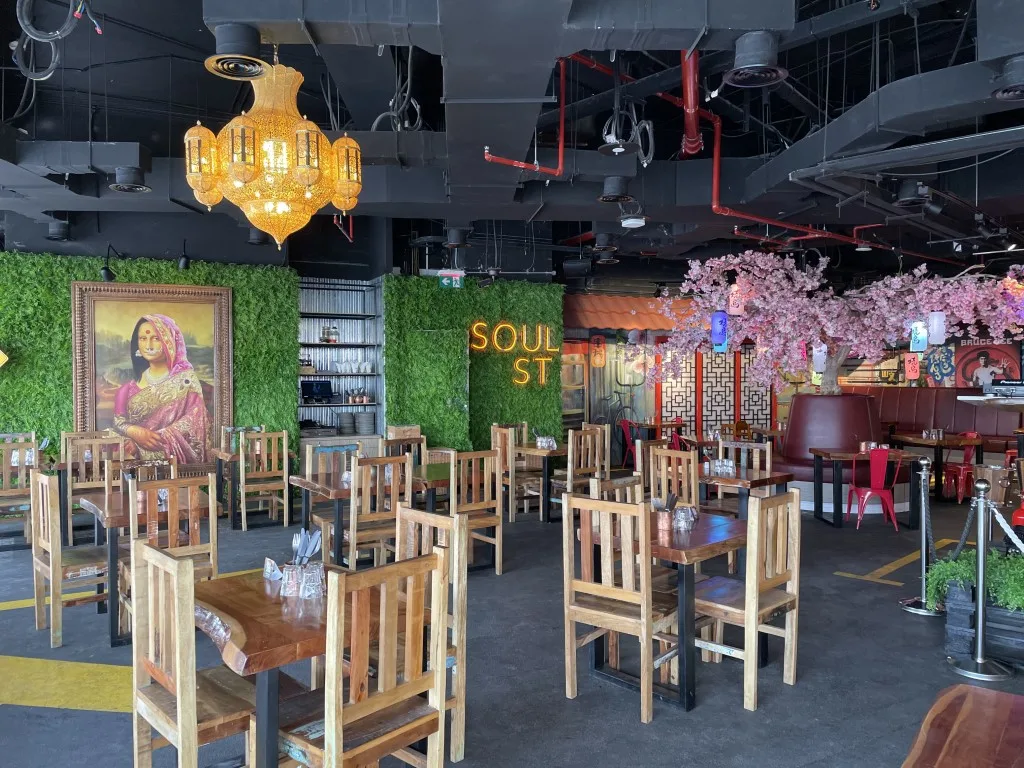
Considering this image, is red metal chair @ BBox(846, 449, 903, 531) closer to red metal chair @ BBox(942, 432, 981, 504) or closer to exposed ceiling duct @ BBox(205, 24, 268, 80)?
red metal chair @ BBox(942, 432, 981, 504)

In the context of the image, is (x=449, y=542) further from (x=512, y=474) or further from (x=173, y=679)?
(x=512, y=474)

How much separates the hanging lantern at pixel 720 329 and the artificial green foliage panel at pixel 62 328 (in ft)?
18.6

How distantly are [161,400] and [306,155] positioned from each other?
582 centimetres

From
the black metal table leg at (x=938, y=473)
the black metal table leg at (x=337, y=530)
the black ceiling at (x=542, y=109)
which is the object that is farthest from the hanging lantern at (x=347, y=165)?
the black metal table leg at (x=938, y=473)

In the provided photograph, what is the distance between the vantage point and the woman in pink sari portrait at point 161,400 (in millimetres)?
9406

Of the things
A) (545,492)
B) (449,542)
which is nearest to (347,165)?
(449,542)

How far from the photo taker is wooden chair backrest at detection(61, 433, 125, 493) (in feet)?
22.3

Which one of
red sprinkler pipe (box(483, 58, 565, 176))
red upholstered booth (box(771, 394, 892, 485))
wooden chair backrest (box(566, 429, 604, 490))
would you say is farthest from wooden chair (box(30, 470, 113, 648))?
red upholstered booth (box(771, 394, 892, 485))

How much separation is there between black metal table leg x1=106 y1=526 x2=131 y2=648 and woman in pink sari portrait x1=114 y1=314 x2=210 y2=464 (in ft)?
15.8

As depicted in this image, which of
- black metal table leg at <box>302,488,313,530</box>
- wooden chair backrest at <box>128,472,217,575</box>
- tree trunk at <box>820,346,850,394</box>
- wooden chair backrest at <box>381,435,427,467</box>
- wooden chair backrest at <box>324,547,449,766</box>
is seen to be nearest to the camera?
wooden chair backrest at <box>324,547,449,766</box>

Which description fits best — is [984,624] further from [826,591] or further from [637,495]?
[637,495]

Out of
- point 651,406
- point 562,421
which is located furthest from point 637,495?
point 651,406

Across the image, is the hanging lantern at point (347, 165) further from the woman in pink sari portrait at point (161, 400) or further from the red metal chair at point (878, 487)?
the red metal chair at point (878, 487)

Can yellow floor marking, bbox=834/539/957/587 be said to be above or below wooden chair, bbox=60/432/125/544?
below
